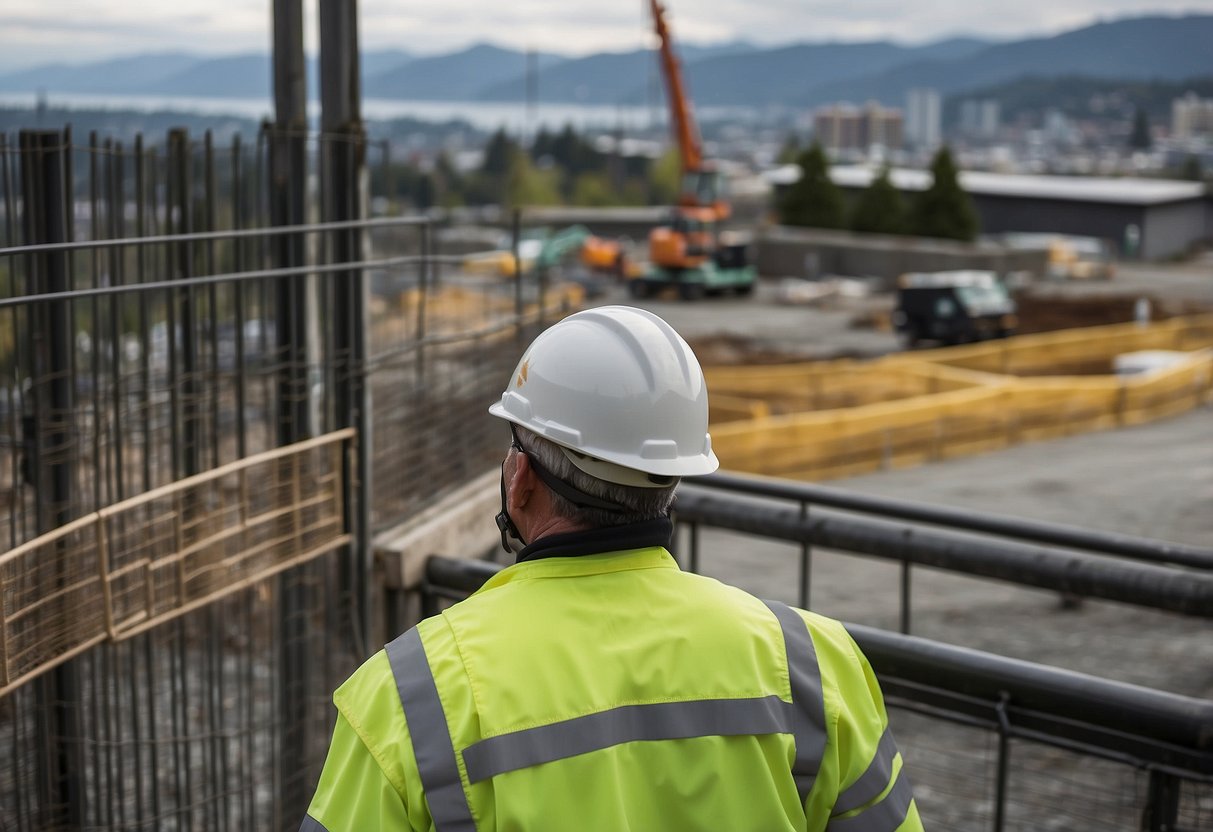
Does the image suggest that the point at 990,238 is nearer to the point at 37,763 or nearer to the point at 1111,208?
the point at 1111,208

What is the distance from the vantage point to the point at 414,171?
14138cm

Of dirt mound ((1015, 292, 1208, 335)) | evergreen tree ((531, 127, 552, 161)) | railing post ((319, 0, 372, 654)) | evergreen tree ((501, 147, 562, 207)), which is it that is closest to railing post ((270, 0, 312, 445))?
railing post ((319, 0, 372, 654))

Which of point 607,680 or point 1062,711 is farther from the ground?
point 607,680

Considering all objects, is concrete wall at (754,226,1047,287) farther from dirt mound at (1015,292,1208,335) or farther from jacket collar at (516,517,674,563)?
jacket collar at (516,517,674,563)

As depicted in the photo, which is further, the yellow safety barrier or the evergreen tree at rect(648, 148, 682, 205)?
the evergreen tree at rect(648, 148, 682, 205)

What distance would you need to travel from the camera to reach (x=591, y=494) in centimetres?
231

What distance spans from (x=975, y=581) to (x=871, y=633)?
10.7 metres

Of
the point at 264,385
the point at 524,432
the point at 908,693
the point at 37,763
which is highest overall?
the point at 524,432

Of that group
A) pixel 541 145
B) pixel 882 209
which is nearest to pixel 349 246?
pixel 882 209

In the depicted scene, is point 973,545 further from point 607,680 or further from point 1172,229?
point 1172,229

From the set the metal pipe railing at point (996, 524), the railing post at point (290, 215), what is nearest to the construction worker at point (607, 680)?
the metal pipe railing at point (996, 524)

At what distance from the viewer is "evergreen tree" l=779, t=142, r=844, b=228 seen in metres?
66.4

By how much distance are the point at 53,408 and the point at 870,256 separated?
53.3 m

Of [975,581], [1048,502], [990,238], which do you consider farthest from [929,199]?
[975,581]
